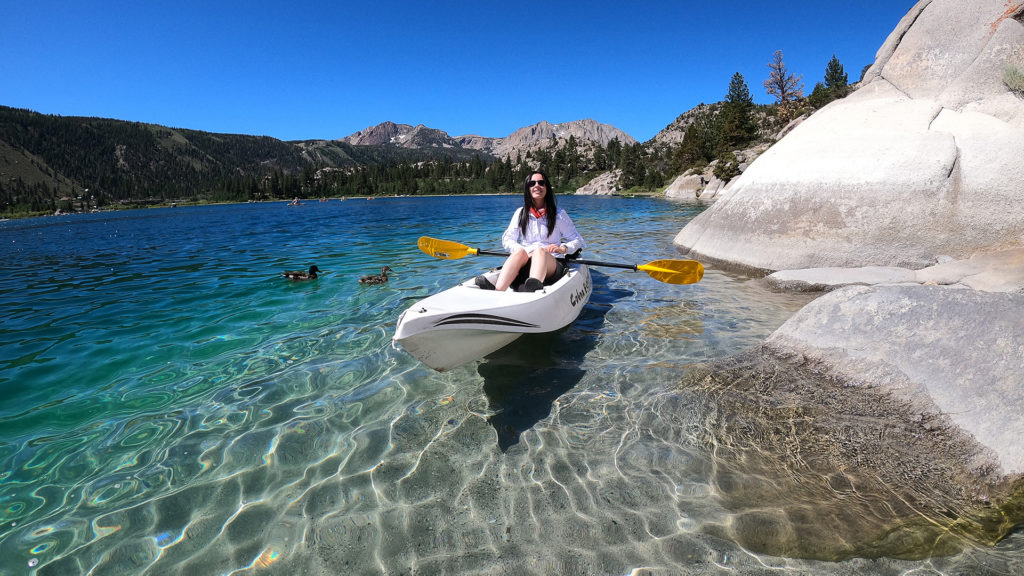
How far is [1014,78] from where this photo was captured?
915 cm

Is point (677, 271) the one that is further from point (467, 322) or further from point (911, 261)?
point (467, 322)

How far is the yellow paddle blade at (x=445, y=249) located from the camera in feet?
31.2

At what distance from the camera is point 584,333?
7660 mm

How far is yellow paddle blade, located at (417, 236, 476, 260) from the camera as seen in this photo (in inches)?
375

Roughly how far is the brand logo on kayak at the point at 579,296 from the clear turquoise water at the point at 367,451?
1.80 ft

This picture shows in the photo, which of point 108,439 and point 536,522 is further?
point 108,439

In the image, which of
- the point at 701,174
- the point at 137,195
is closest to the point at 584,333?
the point at 701,174

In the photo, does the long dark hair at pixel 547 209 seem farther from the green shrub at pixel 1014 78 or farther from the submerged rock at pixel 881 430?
the green shrub at pixel 1014 78

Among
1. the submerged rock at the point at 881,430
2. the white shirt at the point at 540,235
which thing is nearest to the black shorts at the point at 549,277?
the white shirt at the point at 540,235

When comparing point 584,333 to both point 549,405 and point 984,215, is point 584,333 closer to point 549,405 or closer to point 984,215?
point 549,405

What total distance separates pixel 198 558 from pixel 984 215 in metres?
13.0

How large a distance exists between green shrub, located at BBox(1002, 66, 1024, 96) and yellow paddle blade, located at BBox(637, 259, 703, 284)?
8.23m

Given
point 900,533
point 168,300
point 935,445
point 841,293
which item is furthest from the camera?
point 168,300

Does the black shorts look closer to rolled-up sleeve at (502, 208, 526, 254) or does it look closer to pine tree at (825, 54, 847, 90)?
rolled-up sleeve at (502, 208, 526, 254)
